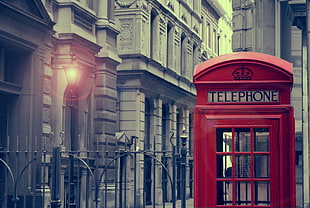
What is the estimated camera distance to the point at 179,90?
39.2 metres

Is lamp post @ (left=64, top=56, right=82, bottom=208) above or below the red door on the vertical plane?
above

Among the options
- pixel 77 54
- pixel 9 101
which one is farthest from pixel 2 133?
pixel 77 54

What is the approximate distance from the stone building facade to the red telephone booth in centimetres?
330

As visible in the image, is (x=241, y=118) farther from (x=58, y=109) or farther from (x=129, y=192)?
(x=129, y=192)

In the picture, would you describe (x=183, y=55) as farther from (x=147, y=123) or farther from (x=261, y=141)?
(x=261, y=141)

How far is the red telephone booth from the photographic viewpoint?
35.1 ft

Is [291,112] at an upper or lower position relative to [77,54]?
lower

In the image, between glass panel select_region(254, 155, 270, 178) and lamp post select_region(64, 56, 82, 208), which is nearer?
glass panel select_region(254, 155, 270, 178)

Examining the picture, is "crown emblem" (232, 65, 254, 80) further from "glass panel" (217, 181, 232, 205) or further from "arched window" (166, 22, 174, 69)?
"arched window" (166, 22, 174, 69)

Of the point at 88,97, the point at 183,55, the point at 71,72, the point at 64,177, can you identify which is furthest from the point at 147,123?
the point at 71,72

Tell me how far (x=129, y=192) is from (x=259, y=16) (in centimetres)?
1051

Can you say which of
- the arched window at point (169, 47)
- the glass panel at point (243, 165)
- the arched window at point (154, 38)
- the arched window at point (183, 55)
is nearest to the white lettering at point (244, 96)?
the glass panel at point (243, 165)

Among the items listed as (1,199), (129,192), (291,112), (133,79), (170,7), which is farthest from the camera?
(170,7)

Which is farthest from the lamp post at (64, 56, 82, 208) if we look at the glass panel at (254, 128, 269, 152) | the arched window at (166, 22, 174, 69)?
the arched window at (166, 22, 174, 69)
